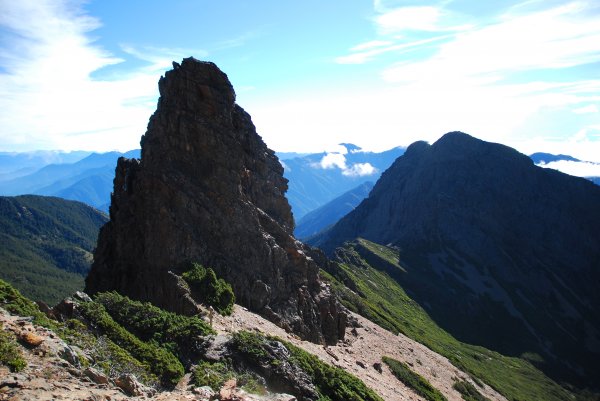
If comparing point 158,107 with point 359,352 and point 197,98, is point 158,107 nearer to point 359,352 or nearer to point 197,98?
point 197,98

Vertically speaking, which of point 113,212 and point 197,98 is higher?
point 197,98

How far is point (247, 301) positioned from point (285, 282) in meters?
8.09

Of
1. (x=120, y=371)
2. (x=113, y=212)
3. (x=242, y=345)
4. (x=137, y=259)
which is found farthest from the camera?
(x=113, y=212)

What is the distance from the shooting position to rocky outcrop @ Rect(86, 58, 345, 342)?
51.7m

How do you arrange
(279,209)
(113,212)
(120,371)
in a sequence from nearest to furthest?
1. (120,371)
2. (113,212)
3. (279,209)

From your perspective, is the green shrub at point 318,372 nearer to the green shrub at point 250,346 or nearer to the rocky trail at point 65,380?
the green shrub at point 250,346

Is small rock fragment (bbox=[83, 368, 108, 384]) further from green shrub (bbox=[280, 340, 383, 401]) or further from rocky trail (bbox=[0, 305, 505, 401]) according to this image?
green shrub (bbox=[280, 340, 383, 401])

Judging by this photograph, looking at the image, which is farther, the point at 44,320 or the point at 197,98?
the point at 197,98

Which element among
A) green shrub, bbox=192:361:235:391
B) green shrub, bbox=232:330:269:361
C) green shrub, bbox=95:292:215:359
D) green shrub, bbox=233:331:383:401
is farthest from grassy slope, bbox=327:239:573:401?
green shrub, bbox=192:361:235:391

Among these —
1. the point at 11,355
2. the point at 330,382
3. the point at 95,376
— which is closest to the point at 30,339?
the point at 11,355

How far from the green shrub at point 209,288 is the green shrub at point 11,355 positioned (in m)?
25.1

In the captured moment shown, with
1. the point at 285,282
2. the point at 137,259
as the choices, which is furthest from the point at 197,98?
the point at 285,282

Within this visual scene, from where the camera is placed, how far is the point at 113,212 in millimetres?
60656

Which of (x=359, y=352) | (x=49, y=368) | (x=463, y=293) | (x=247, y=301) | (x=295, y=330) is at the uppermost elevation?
(x=49, y=368)
